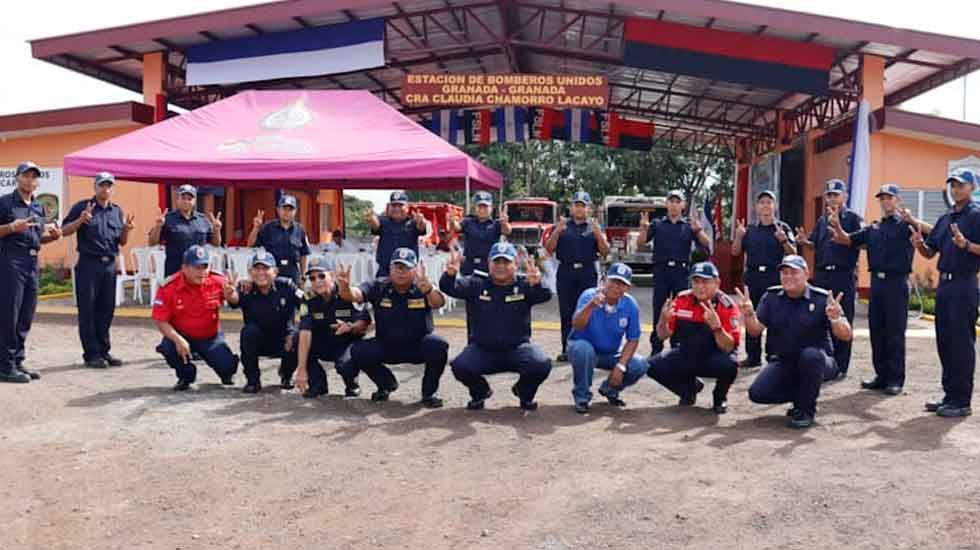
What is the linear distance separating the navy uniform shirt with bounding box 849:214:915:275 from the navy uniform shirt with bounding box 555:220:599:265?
2.58 metres

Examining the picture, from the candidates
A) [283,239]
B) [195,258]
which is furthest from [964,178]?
[283,239]

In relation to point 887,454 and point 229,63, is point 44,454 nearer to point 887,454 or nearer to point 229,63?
point 887,454

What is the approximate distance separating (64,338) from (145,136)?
10.2ft

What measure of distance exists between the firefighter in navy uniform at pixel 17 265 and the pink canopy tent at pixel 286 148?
353cm

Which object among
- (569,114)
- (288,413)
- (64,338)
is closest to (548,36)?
(569,114)

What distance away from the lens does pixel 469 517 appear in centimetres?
385

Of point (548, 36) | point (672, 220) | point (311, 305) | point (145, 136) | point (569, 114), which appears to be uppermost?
point (548, 36)

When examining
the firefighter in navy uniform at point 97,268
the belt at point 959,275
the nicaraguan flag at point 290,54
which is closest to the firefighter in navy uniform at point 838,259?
the belt at point 959,275

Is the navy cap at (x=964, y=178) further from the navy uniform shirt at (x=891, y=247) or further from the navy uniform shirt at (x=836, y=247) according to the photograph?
the navy uniform shirt at (x=836, y=247)

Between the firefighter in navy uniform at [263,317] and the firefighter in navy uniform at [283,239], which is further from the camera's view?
the firefighter in navy uniform at [283,239]

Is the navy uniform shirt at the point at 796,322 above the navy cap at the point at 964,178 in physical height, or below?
below

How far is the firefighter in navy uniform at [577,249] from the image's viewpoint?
8.15 m

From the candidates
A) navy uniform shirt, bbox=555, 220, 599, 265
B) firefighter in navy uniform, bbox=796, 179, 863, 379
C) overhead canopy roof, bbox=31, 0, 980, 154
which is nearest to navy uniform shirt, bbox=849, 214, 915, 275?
firefighter in navy uniform, bbox=796, 179, 863, 379

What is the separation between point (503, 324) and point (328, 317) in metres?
1.46
